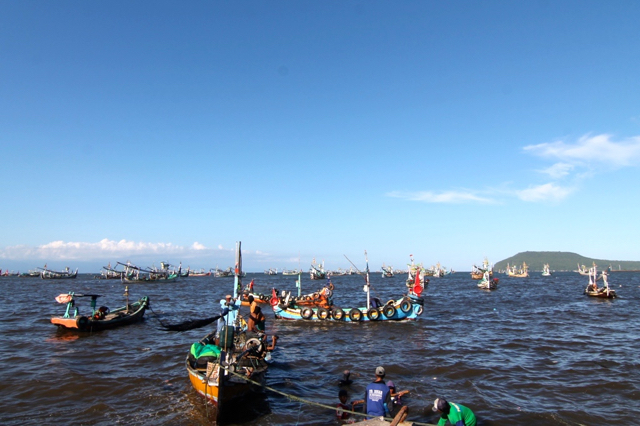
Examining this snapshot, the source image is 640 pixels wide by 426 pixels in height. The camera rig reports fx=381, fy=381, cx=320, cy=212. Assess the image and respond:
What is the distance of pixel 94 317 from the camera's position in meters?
26.0

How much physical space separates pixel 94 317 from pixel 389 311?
2112cm

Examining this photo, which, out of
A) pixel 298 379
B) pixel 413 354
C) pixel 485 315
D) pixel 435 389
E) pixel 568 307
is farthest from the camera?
A: pixel 568 307

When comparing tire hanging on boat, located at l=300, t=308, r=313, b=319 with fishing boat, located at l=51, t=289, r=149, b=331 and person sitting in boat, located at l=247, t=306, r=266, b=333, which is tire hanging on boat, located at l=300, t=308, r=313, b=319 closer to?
fishing boat, located at l=51, t=289, r=149, b=331

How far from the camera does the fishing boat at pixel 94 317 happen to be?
24422 mm

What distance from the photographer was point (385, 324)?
29.7m

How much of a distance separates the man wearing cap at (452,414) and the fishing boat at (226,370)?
462cm

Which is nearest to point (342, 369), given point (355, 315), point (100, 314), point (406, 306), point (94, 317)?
point (355, 315)

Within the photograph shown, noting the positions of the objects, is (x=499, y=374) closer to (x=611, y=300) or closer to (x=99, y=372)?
(x=99, y=372)

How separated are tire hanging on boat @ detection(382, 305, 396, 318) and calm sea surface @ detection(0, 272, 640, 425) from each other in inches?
33.2

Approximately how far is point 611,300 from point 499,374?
4568 cm

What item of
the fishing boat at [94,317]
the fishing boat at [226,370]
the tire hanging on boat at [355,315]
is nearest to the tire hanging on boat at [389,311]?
the tire hanging on boat at [355,315]

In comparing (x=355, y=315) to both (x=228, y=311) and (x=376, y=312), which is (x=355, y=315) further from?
(x=228, y=311)

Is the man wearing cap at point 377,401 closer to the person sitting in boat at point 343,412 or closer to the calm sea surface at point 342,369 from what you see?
the person sitting in boat at point 343,412

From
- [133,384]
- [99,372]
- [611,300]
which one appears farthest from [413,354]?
[611,300]
